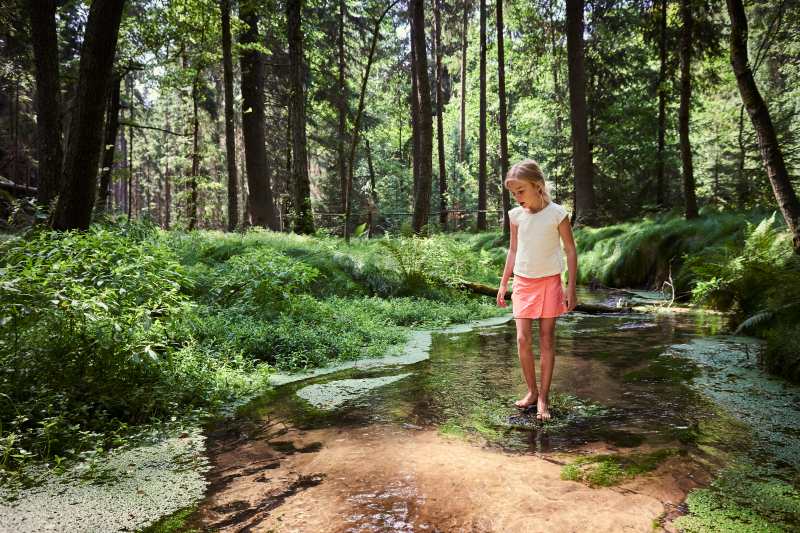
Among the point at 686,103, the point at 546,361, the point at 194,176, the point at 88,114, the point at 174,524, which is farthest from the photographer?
the point at 194,176

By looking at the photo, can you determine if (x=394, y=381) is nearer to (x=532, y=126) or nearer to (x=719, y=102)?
(x=532, y=126)

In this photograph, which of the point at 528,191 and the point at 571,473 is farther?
the point at 528,191

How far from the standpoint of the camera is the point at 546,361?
3609 mm

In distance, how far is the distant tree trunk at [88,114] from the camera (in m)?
5.64

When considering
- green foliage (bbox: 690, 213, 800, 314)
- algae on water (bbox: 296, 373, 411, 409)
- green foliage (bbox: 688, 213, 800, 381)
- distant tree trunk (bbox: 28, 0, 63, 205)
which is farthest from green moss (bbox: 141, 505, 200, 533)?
distant tree trunk (bbox: 28, 0, 63, 205)

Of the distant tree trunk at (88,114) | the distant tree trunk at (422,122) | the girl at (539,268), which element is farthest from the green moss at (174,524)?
the distant tree trunk at (422,122)

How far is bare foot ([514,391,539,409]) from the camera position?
3.67m

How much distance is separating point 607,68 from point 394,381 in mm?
19054

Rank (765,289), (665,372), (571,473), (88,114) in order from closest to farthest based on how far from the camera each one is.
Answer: (571,473)
(665,372)
(88,114)
(765,289)

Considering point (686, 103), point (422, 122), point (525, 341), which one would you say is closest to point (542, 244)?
point (525, 341)

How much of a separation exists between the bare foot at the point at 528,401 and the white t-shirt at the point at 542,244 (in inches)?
33.5

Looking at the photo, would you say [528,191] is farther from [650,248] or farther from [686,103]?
[686,103]

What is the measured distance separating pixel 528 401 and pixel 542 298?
744 millimetres

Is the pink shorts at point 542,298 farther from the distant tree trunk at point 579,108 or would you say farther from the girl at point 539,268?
the distant tree trunk at point 579,108
